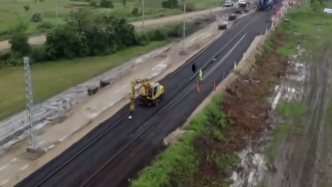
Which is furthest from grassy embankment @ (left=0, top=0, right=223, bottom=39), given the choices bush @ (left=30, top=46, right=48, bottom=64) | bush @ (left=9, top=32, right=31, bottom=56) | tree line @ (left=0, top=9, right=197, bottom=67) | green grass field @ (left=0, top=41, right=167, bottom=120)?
green grass field @ (left=0, top=41, right=167, bottom=120)

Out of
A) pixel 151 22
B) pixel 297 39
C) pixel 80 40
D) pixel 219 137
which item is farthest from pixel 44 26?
pixel 219 137

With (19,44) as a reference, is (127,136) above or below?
below

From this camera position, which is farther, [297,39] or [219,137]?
[297,39]

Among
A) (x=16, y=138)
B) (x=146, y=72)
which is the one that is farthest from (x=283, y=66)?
(x=16, y=138)

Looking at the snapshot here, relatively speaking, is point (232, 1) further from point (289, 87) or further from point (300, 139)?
point (300, 139)

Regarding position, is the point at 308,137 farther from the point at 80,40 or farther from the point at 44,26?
the point at 44,26

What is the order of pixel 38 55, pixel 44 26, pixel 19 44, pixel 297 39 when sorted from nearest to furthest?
pixel 19 44, pixel 38 55, pixel 44 26, pixel 297 39
